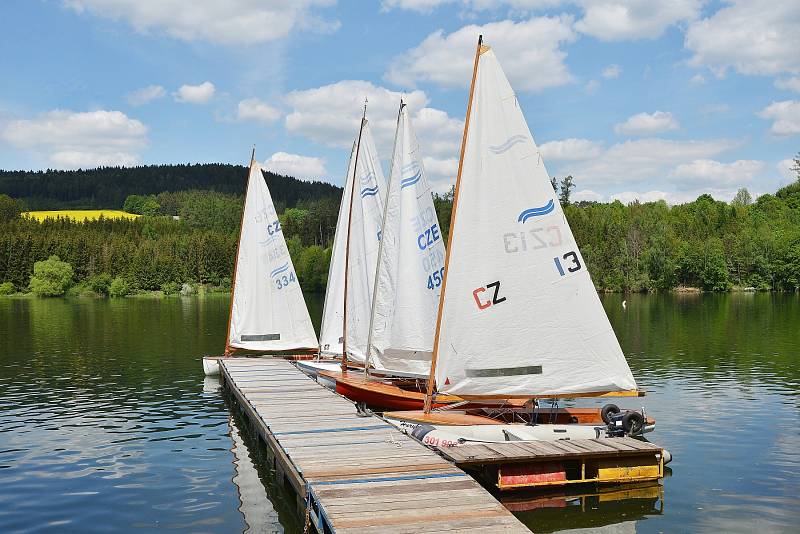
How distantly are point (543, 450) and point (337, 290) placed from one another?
52.7 feet

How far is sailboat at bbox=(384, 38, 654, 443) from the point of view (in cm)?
1927

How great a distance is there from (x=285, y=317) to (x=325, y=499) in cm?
2377

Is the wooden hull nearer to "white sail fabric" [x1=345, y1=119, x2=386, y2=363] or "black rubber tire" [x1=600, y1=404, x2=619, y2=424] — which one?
"white sail fabric" [x1=345, y1=119, x2=386, y2=363]

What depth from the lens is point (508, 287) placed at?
19.4m

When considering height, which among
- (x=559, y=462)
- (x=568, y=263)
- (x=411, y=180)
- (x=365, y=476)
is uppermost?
(x=411, y=180)

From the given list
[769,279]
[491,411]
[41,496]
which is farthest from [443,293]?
[769,279]

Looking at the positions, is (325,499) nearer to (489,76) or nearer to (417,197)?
(489,76)

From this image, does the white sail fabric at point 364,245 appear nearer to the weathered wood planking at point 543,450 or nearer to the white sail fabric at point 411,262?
the white sail fabric at point 411,262

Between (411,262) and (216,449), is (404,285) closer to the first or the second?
(411,262)

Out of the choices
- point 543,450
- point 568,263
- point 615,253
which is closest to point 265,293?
point 568,263

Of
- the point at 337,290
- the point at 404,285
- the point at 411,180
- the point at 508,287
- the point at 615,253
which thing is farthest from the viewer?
the point at 615,253

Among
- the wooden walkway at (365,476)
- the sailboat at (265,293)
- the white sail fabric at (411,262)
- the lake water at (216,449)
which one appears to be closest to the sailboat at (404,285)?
the white sail fabric at (411,262)

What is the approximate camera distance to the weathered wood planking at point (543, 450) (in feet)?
56.6

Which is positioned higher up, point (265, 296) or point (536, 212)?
point (536, 212)
